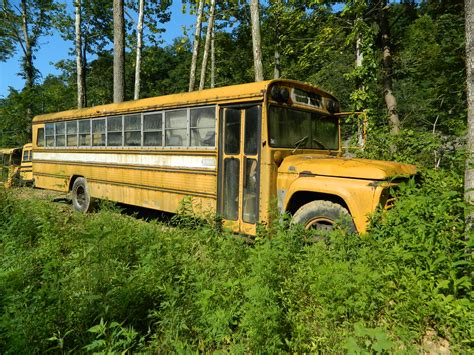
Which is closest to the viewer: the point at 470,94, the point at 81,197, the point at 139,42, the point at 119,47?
the point at 470,94

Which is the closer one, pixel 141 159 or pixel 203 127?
pixel 203 127

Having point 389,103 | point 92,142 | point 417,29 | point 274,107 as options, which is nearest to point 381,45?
point 389,103

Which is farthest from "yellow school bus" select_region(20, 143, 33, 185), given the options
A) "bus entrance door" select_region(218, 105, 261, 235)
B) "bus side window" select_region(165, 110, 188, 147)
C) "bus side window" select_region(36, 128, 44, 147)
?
"bus entrance door" select_region(218, 105, 261, 235)

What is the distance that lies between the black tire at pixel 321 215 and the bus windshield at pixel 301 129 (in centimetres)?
106

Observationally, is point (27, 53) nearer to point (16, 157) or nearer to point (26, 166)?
point (16, 157)

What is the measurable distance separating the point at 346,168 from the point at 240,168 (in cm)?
167

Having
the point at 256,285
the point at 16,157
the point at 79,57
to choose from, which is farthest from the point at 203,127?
the point at 16,157

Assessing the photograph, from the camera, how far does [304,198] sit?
4.78 meters

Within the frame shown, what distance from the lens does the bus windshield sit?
4.98 metres

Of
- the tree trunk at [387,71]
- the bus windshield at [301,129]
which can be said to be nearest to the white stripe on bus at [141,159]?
the bus windshield at [301,129]

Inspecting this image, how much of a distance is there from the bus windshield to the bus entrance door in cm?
26

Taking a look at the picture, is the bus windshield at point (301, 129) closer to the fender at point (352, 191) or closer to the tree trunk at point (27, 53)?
the fender at point (352, 191)

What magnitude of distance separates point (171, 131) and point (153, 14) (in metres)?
15.4

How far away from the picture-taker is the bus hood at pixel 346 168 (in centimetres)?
395
